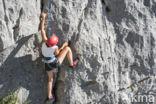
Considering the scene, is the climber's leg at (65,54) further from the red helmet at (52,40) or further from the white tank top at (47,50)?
the red helmet at (52,40)

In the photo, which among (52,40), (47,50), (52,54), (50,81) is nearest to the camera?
(52,40)

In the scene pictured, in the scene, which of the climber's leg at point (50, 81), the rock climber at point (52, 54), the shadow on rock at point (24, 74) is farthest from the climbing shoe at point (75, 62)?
the shadow on rock at point (24, 74)

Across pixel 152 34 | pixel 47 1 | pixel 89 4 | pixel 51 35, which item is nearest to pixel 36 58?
pixel 51 35

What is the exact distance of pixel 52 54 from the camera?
6.20m

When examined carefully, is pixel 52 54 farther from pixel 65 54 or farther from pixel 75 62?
pixel 75 62

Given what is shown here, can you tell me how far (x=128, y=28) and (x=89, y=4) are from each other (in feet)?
4.02

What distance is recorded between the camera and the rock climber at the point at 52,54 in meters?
6.03

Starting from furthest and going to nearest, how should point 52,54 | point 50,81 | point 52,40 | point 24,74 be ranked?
point 50,81, point 24,74, point 52,54, point 52,40

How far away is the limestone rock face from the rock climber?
0.19 metres

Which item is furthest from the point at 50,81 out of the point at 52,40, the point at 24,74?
the point at 52,40

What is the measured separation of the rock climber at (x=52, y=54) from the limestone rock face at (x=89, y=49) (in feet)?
0.63

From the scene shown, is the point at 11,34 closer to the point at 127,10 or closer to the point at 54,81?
the point at 54,81

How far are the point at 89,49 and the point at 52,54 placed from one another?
96 cm

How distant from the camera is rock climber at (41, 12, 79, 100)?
19.8 ft
